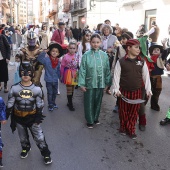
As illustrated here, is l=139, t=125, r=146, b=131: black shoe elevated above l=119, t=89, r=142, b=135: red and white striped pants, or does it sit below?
below

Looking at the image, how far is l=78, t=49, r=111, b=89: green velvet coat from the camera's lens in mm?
4141

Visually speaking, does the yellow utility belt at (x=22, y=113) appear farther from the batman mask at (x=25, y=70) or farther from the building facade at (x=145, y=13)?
the building facade at (x=145, y=13)

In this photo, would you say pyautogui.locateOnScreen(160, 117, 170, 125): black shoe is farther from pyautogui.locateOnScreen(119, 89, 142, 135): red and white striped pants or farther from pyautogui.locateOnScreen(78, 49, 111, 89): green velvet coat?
pyautogui.locateOnScreen(78, 49, 111, 89): green velvet coat

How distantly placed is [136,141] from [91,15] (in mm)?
23647

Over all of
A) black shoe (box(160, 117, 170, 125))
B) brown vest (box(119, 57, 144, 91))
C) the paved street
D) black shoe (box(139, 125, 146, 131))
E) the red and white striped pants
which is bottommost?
the paved street

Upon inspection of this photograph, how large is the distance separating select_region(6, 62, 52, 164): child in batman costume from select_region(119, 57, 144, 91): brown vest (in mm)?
1440

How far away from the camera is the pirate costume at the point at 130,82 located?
3.74 metres

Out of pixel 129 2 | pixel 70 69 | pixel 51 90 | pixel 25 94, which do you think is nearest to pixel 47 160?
pixel 25 94

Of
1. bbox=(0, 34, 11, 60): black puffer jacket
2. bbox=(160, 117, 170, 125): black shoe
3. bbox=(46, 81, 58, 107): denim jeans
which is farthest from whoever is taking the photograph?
bbox=(0, 34, 11, 60): black puffer jacket

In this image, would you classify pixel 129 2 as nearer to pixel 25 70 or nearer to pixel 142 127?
pixel 142 127

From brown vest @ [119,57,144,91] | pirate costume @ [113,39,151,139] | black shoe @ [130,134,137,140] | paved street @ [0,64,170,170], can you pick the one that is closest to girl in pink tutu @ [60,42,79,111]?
paved street @ [0,64,170,170]

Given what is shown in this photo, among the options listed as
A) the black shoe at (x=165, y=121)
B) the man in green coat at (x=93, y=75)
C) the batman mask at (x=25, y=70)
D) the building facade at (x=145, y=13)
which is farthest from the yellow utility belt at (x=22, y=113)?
the building facade at (x=145, y=13)

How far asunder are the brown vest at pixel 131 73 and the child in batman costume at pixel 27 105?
1440 millimetres

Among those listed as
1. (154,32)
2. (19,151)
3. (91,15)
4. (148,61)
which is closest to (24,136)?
(19,151)
